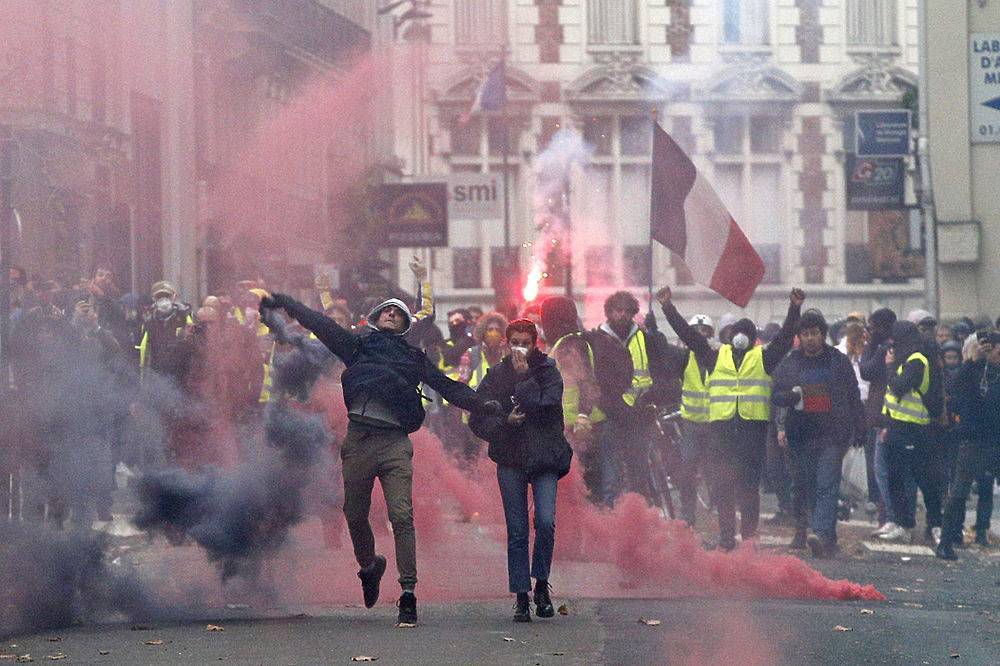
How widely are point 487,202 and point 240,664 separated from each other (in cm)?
1886

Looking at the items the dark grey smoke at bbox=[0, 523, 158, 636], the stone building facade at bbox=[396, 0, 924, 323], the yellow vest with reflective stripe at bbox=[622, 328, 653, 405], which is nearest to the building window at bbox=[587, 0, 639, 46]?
the stone building facade at bbox=[396, 0, 924, 323]

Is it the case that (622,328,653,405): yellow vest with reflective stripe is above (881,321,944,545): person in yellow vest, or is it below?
above

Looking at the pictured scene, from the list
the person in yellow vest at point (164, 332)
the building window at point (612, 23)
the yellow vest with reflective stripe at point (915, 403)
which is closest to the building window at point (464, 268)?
the building window at point (612, 23)

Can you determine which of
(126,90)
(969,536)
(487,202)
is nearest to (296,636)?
(126,90)

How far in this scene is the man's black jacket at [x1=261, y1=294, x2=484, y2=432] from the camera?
10609 millimetres

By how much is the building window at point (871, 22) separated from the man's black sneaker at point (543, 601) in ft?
61.9

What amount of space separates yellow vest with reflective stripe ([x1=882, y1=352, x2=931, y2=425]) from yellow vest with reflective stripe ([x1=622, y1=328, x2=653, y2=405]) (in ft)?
6.58

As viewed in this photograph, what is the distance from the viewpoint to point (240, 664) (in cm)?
902

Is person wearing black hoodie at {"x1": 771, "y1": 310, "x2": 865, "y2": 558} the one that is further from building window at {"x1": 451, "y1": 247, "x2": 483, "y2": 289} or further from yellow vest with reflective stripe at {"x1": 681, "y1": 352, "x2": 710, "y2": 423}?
building window at {"x1": 451, "y1": 247, "x2": 483, "y2": 289}

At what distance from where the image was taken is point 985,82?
2498 cm

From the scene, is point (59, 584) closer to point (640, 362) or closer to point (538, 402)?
point (538, 402)

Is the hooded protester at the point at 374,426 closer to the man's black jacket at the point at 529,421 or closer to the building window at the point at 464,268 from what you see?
the man's black jacket at the point at 529,421

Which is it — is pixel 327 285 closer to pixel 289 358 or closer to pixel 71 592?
pixel 289 358

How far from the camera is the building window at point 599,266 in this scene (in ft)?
103
